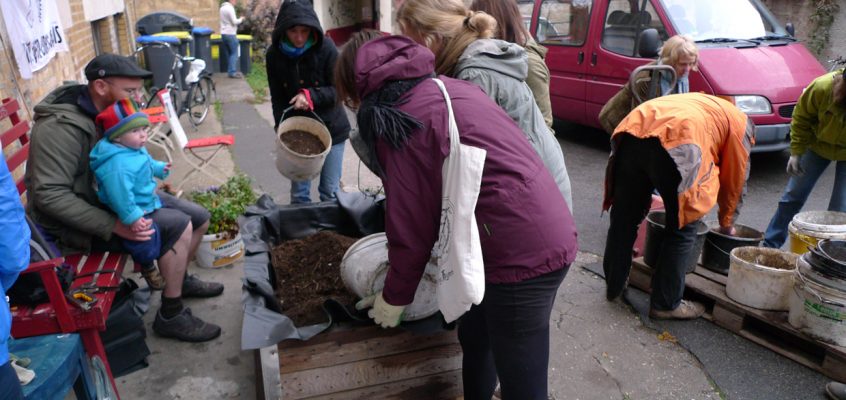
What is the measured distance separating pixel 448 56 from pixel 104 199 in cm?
171

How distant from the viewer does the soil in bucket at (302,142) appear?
11.2 feet

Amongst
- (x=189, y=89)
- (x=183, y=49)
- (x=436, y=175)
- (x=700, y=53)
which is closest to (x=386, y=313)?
(x=436, y=175)

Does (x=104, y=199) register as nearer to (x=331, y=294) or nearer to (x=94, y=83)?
(x=94, y=83)

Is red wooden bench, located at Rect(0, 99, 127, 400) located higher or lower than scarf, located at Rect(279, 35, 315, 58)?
lower

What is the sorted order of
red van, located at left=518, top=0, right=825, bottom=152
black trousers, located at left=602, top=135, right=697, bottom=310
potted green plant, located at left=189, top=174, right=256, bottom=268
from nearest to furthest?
black trousers, located at left=602, top=135, right=697, bottom=310, potted green plant, located at left=189, top=174, right=256, bottom=268, red van, located at left=518, top=0, right=825, bottom=152

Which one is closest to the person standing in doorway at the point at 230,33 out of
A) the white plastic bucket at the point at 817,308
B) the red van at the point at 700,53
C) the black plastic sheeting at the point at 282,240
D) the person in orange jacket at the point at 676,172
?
the red van at the point at 700,53

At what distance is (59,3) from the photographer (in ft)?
16.6

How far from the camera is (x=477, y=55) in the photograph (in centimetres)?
234

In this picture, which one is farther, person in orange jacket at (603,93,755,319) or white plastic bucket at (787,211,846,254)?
white plastic bucket at (787,211,846,254)

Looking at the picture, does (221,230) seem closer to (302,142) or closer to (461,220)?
(302,142)

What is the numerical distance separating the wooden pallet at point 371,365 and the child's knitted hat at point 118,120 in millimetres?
1268

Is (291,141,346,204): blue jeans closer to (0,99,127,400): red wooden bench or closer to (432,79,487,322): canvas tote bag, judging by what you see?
(0,99,127,400): red wooden bench

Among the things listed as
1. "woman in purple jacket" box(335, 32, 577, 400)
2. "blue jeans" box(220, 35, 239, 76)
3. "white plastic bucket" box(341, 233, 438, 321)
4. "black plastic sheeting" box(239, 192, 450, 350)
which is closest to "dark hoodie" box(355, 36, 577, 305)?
"woman in purple jacket" box(335, 32, 577, 400)

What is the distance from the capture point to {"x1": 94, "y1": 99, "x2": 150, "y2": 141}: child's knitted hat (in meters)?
2.68
